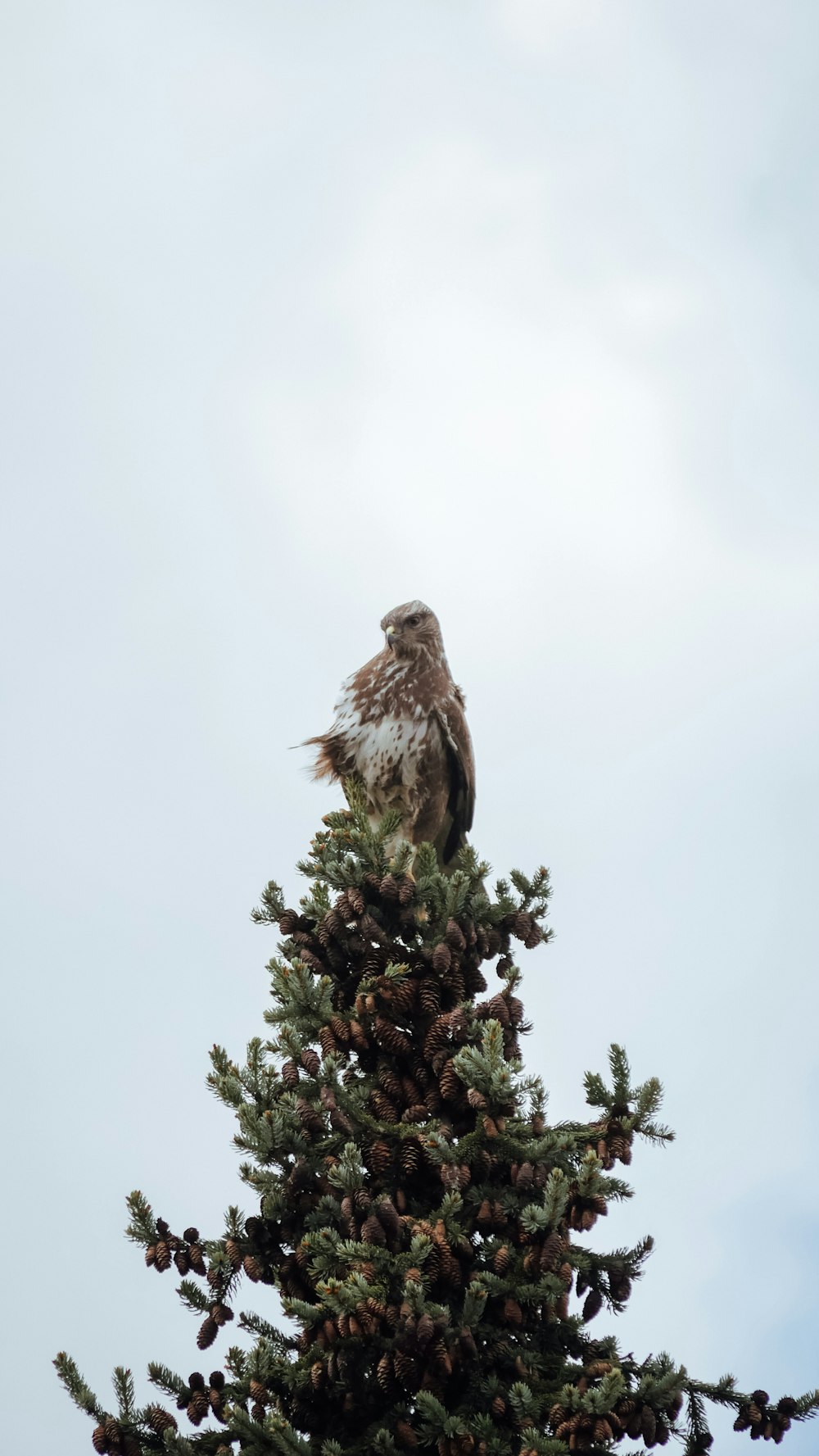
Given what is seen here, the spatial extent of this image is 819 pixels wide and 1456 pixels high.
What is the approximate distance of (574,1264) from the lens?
407 centimetres

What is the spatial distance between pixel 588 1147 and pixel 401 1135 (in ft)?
2.08

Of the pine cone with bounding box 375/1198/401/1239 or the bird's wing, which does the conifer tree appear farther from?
the bird's wing

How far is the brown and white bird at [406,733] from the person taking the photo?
23.6 ft

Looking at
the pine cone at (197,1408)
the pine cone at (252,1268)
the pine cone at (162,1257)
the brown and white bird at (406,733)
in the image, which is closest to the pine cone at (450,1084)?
the pine cone at (252,1268)

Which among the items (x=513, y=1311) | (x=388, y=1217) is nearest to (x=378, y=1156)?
(x=388, y=1217)

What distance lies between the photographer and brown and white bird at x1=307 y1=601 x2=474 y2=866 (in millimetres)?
7195

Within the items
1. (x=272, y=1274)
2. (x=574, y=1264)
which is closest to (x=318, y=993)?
(x=272, y=1274)

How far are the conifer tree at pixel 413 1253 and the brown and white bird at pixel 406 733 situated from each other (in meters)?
2.46

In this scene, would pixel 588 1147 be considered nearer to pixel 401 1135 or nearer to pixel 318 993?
pixel 401 1135

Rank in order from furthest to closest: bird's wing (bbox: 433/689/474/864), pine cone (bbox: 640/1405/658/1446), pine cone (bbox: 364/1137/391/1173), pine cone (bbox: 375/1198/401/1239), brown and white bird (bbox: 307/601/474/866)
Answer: bird's wing (bbox: 433/689/474/864) < brown and white bird (bbox: 307/601/474/866) < pine cone (bbox: 364/1137/391/1173) < pine cone (bbox: 375/1198/401/1239) < pine cone (bbox: 640/1405/658/1446)

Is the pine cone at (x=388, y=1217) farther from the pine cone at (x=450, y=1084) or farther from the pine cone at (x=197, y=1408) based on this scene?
the pine cone at (x=197, y=1408)

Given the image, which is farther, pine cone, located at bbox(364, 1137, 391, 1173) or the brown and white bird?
the brown and white bird

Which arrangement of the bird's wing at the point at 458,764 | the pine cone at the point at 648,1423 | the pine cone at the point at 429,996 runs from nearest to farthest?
the pine cone at the point at 648,1423
the pine cone at the point at 429,996
the bird's wing at the point at 458,764

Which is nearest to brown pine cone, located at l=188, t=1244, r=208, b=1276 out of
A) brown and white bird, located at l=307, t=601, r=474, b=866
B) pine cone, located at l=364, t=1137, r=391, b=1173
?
pine cone, located at l=364, t=1137, r=391, b=1173
